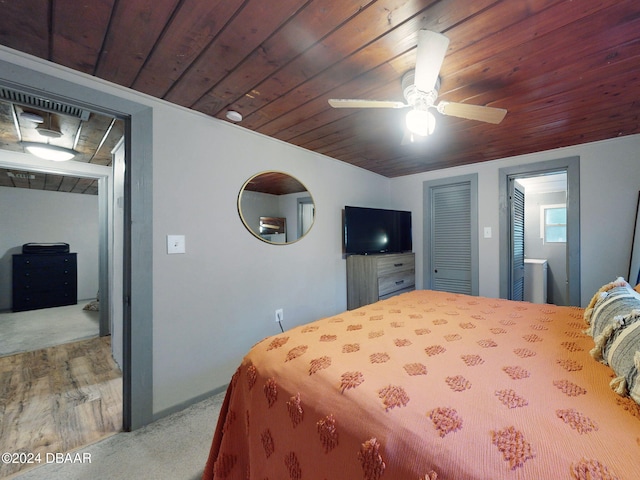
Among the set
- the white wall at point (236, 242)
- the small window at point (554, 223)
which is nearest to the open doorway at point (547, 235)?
the small window at point (554, 223)

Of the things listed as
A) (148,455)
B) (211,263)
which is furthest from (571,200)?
(148,455)

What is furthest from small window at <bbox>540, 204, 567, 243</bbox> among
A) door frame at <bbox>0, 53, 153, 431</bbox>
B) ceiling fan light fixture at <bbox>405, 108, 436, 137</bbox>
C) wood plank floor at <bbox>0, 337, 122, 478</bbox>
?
wood plank floor at <bbox>0, 337, 122, 478</bbox>

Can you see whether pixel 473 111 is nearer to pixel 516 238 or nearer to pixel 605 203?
pixel 605 203

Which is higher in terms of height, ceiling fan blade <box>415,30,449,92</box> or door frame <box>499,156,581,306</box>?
ceiling fan blade <box>415,30,449,92</box>

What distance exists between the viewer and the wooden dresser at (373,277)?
9.95 ft

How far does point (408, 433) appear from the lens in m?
0.69

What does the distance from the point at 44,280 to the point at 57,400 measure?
4.36m

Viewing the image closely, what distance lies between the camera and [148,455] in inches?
58.6

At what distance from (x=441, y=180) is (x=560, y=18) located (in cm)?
249

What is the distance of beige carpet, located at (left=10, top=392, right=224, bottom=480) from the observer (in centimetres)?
137

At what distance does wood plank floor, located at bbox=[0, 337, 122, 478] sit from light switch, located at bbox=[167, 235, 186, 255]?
1180mm

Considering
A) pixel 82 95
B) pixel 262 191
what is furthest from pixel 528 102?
pixel 82 95

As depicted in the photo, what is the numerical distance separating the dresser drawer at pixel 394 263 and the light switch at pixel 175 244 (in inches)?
79.8

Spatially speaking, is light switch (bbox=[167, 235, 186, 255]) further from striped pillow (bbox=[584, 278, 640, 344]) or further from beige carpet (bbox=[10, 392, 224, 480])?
striped pillow (bbox=[584, 278, 640, 344])
